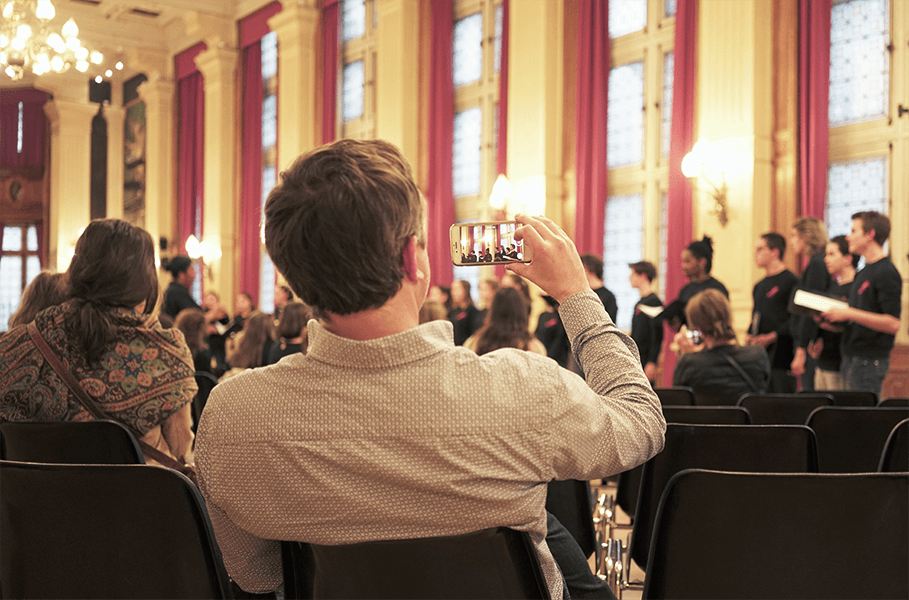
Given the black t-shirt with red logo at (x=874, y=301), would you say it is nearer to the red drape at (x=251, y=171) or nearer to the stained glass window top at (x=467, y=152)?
the stained glass window top at (x=467, y=152)

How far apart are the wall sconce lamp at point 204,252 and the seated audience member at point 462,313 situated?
276 inches

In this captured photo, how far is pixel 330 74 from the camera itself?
12.0 meters

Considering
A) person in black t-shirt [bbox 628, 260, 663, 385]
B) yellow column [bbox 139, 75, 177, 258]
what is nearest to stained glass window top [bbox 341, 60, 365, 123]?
yellow column [bbox 139, 75, 177, 258]

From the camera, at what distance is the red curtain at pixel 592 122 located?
843 centimetres

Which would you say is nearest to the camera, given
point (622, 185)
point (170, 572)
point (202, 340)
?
point (170, 572)

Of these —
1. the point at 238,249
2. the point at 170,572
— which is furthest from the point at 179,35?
the point at 170,572

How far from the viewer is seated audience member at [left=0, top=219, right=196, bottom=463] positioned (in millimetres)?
2266

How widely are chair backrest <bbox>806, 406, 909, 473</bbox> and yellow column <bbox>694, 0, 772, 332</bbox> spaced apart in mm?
4263

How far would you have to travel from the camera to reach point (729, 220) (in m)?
7.04

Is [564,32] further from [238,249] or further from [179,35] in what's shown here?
[179,35]

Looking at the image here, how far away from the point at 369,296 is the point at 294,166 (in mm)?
205

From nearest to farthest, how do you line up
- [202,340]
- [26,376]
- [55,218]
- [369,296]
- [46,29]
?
1. [369,296]
2. [26,376]
3. [202,340]
4. [46,29]
5. [55,218]

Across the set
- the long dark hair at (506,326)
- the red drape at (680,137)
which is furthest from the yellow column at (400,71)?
the long dark hair at (506,326)

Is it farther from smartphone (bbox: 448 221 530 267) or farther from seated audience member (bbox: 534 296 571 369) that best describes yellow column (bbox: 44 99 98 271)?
smartphone (bbox: 448 221 530 267)
